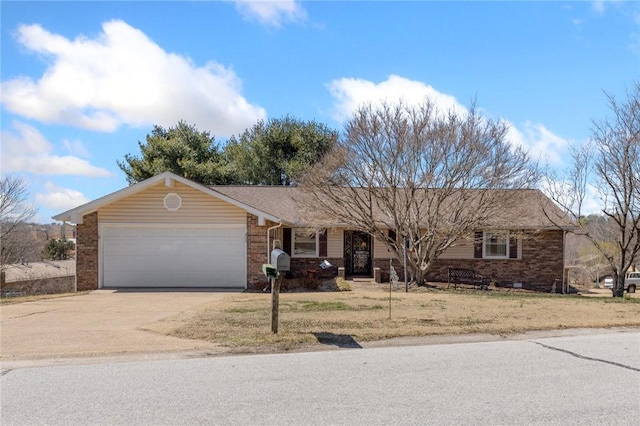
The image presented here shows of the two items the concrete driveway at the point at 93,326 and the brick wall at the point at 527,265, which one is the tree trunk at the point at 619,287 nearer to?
the brick wall at the point at 527,265

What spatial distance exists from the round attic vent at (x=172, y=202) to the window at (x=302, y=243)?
5576 millimetres

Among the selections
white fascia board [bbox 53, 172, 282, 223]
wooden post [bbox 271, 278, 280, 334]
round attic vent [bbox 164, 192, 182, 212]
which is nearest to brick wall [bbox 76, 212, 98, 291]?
white fascia board [bbox 53, 172, 282, 223]

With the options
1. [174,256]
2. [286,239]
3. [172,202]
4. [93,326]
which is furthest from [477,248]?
[93,326]

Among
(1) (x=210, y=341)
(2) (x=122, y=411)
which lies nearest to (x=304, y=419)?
(2) (x=122, y=411)

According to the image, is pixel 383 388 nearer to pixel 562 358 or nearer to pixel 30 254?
pixel 562 358

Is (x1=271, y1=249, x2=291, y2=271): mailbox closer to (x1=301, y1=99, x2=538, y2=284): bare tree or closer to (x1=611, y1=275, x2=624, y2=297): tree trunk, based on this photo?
(x1=301, y1=99, x2=538, y2=284): bare tree

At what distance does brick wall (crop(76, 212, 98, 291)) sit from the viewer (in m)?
18.2

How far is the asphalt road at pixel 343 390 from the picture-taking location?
16.9 ft

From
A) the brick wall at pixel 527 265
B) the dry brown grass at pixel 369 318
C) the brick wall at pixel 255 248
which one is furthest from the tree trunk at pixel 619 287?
the brick wall at pixel 255 248

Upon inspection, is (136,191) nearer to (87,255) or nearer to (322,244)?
(87,255)

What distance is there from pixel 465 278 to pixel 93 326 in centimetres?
1459

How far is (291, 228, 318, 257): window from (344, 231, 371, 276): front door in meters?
1.56

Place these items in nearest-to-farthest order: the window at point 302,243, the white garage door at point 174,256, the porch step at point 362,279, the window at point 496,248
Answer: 1. the white garage door at point 174,256
2. the porch step at point 362,279
3. the window at point 302,243
4. the window at point 496,248

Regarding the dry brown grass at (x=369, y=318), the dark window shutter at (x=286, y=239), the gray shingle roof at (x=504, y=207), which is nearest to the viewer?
the dry brown grass at (x=369, y=318)
